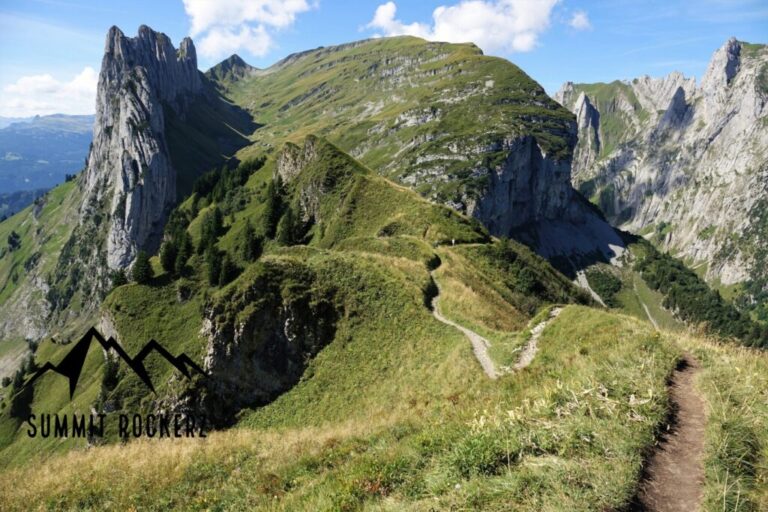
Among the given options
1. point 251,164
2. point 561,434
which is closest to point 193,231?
point 251,164

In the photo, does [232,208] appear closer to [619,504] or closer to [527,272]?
[527,272]

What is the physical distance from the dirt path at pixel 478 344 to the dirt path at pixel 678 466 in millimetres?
13032

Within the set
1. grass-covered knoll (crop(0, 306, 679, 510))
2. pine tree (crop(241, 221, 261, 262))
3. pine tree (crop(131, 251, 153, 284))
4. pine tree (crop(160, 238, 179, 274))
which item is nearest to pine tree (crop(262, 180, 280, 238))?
pine tree (crop(241, 221, 261, 262))

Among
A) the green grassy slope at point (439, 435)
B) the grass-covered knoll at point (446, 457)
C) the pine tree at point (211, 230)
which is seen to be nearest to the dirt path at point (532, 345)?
the green grassy slope at point (439, 435)

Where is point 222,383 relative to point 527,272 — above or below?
below

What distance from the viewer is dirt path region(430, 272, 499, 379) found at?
28597 millimetres

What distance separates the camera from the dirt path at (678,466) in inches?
334

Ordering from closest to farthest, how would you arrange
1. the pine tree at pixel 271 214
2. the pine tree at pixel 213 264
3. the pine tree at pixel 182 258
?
1. the pine tree at pixel 213 264
2. the pine tree at pixel 182 258
3. the pine tree at pixel 271 214

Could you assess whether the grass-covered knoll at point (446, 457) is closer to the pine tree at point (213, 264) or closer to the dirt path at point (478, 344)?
the dirt path at point (478, 344)

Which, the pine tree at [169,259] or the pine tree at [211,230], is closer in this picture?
the pine tree at [169,259]

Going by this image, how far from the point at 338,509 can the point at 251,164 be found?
505 feet

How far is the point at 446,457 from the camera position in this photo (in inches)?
419

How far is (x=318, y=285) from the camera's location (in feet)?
156

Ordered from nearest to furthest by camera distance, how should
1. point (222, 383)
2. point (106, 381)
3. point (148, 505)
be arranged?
point (148, 505) < point (222, 383) < point (106, 381)
